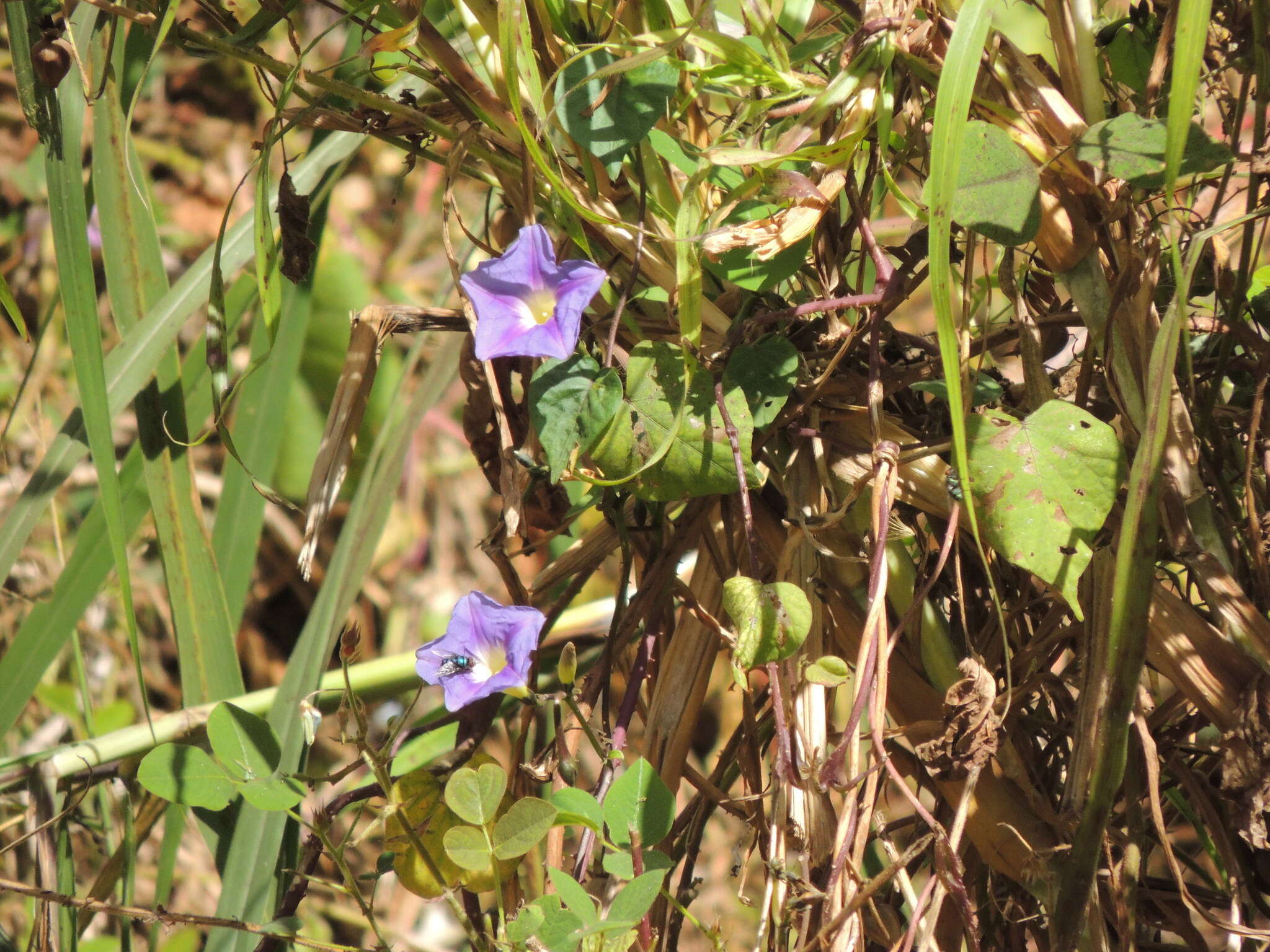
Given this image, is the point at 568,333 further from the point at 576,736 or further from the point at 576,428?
the point at 576,736

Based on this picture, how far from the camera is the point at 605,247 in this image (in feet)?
1.67

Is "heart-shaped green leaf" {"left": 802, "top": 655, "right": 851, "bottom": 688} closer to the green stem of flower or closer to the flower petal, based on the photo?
the green stem of flower

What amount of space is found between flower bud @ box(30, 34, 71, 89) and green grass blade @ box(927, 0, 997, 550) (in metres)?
0.48

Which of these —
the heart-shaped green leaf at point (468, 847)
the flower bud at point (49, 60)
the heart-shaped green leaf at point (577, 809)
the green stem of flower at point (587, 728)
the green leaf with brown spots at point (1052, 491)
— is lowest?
the heart-shaped green leaf at point (468, 847)

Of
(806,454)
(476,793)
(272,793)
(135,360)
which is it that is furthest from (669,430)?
(135,360)

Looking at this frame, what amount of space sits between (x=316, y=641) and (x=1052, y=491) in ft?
1.60

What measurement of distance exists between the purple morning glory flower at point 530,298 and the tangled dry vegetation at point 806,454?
23mm

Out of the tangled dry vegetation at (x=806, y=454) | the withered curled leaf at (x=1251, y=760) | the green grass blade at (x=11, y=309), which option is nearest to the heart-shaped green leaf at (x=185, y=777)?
the tangled dry vegetation at (x=806, y=454)

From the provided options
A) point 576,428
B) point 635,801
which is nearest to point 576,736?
point 635,801

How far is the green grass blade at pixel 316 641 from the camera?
2.06 ft

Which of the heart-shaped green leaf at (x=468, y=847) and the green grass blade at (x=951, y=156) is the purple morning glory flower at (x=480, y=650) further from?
the green grass blade at (x=951, y=156)

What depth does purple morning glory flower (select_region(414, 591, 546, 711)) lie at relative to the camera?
0.49 meters

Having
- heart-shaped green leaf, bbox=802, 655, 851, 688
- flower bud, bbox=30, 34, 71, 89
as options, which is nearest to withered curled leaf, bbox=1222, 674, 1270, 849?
heart-shaped green leaf, bbox=802, 655, 851, 688

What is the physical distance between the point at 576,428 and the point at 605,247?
0.10 meters
